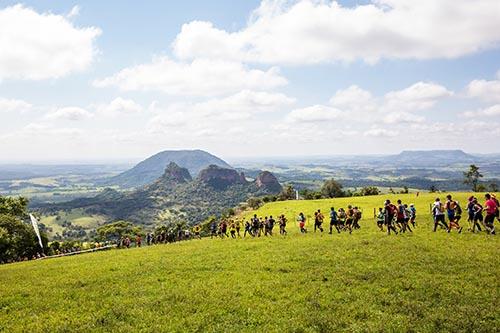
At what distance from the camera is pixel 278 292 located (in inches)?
777

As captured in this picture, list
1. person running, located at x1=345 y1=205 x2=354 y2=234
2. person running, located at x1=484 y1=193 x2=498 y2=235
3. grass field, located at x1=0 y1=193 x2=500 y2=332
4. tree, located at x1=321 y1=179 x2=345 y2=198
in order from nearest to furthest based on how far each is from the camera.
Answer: grass field, located at x1=0 y1=193 x2=500 y2=332
person running, located at x1=484 y1=193 x2=498 y2=235
person running, located at x1=345 y1=205 x2=354 y2=234
tree, located at x1=321 y1=179 x2=345 y2=198

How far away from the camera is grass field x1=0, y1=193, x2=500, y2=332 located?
16.0m

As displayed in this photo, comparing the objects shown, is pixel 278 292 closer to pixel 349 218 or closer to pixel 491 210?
pixel 491 210

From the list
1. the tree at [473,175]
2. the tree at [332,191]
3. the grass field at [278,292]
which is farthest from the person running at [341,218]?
the tree at [473,175]

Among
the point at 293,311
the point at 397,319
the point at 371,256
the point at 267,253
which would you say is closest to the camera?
the point at 397,319

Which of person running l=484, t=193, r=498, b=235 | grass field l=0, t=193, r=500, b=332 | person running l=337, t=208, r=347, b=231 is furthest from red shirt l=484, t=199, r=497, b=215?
person running l=337, t=208, r=347, b=231

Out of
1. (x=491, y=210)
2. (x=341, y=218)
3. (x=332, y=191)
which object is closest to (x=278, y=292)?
(x=491, y=210)

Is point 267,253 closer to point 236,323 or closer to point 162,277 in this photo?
point 162,277

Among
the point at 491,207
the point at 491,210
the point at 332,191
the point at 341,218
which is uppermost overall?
the point at 491,207

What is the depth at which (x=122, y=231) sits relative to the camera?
11619 cm

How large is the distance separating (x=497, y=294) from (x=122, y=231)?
11158 cm

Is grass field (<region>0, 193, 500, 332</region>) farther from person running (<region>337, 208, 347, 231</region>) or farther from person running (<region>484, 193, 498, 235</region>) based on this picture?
person running (<region>337, 208, 347, 231</region>)

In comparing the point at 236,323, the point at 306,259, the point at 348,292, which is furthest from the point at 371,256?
the point at 236,323

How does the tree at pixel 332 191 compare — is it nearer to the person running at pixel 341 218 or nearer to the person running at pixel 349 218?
the person running at pixel 341 218
